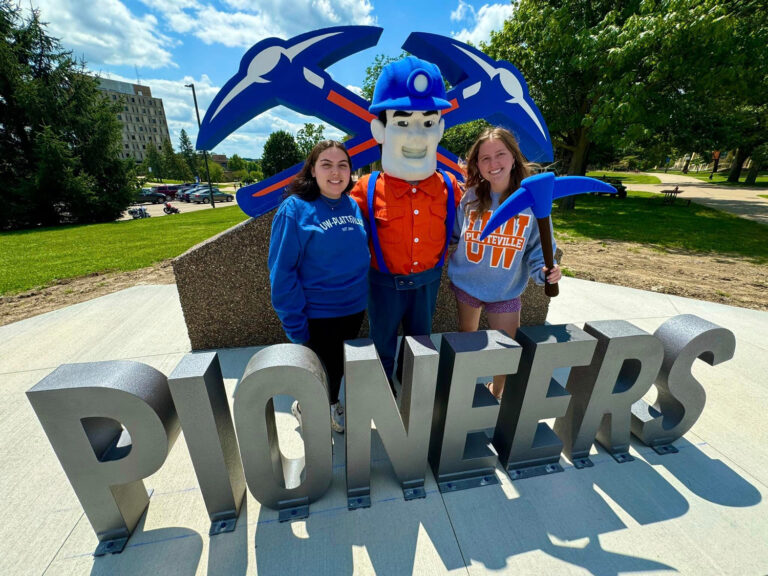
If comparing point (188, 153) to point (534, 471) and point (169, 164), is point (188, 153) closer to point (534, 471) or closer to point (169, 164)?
point (169, 164)

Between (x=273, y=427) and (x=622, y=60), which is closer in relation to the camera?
(x=273, y=427)

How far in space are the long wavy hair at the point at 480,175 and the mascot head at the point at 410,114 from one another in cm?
24

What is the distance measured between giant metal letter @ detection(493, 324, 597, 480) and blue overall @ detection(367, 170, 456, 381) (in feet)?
2.00

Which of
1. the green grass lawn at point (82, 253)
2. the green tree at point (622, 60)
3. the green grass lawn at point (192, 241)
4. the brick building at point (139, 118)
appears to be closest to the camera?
the green grass lawn at point (82, 253)

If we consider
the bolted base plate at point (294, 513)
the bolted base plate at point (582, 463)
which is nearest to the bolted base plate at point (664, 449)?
the bolted base plate at point (582, 463)

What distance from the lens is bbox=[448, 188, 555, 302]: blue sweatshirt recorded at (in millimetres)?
1955

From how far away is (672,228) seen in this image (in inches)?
382

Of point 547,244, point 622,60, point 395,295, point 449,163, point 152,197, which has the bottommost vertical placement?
point 152,197

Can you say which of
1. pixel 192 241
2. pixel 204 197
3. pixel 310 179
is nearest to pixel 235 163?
pixel 204 197

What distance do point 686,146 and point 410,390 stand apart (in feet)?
64.9

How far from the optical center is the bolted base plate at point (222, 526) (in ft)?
5.36

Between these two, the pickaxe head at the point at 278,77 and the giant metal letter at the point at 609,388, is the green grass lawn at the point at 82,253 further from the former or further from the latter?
the giant metal letter at the point at 609,388

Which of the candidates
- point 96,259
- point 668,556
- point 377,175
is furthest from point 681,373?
point 96,259

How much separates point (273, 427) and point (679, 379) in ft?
7.62
